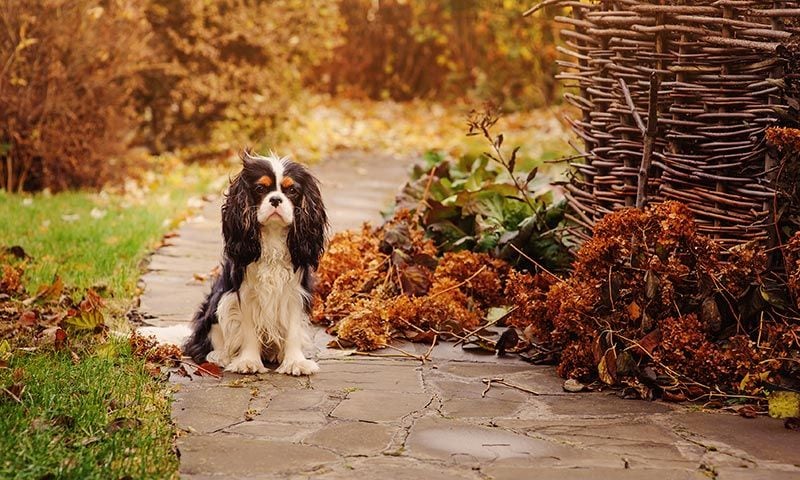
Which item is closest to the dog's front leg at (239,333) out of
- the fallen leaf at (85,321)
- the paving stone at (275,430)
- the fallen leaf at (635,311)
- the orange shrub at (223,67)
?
the fallen leaf at (85,321)

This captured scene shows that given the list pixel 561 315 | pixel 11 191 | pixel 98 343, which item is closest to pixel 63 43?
pixel 11 191

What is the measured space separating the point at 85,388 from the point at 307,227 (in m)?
1.18

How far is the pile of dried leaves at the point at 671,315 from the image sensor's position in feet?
14.8

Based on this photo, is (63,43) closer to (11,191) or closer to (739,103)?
(11,191)

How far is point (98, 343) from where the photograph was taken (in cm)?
495

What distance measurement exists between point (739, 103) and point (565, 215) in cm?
157

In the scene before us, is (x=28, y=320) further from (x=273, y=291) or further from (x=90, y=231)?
(x=90, y=231)

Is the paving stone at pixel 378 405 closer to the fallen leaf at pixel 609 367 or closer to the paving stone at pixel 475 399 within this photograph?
the paving stone at pixel 475 399

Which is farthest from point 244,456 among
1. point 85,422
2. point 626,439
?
point 626,439

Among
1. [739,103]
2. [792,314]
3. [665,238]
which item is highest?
[739,103]

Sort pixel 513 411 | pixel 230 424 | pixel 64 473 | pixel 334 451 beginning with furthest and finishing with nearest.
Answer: pixel 513 411 → pixel 230 424 → pixel 334 451 → pixel 64 473

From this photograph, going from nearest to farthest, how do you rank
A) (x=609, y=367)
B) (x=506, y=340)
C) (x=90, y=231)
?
(x=609, y=367), (x=506, y=340), (x=90, y=231)

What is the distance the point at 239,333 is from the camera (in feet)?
16.2

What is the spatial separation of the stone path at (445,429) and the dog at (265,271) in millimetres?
189
